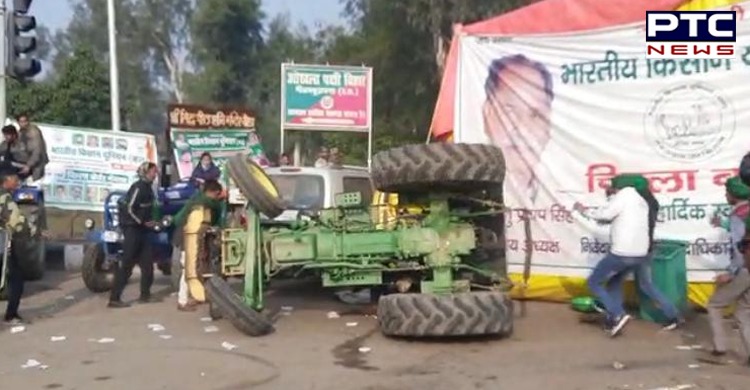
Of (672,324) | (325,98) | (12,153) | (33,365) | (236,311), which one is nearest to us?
(33,365)

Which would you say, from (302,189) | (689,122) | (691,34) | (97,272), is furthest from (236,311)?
(691,34)

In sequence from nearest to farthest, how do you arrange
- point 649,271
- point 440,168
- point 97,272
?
point 440,168 → point 649,271 → point 97,272

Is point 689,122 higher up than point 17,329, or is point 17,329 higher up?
point 689,122

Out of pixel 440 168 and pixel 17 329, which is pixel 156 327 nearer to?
pixel 17 329

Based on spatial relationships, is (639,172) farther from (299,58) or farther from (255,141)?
(299,58)

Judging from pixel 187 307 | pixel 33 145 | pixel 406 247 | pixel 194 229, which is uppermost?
pixel 33 145

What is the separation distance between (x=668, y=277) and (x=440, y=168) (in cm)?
284

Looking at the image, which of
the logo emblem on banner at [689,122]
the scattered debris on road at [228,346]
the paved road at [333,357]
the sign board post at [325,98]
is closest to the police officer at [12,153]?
the paved road at [333,357]

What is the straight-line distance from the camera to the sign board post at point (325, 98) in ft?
75.4

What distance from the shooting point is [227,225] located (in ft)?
40.8

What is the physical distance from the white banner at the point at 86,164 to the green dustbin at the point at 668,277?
11075mm

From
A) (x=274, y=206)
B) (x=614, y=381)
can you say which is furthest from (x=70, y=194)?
(x=614, y=381)

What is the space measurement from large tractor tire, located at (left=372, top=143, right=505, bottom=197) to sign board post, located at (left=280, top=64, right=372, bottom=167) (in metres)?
12.6

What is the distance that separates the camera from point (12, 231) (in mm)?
10992
